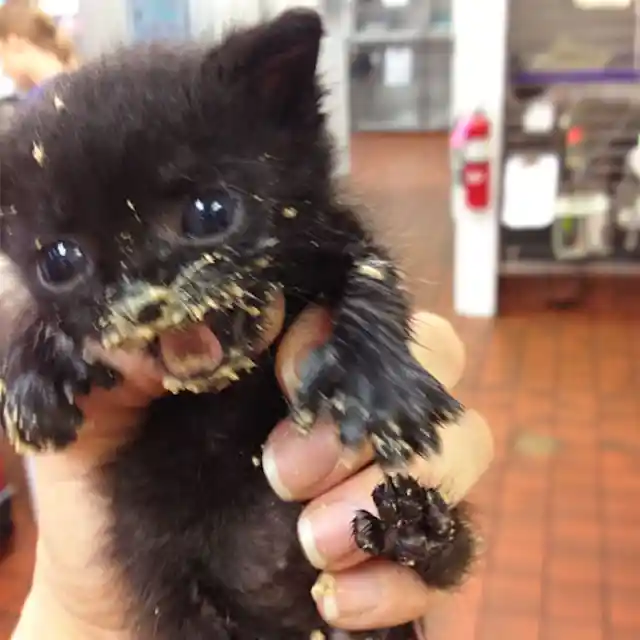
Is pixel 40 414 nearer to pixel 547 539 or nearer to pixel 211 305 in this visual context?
pixel 211 305

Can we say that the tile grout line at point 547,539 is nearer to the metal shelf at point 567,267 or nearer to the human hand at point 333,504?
the metal shelf at point 567,267

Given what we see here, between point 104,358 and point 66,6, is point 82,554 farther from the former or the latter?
point 66,6

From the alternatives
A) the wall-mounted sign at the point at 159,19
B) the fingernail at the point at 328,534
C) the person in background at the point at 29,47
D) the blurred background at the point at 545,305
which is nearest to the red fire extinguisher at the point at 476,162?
the blurred background at the point at 545,305

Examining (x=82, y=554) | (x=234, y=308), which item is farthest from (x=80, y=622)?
(x=234, y=308)

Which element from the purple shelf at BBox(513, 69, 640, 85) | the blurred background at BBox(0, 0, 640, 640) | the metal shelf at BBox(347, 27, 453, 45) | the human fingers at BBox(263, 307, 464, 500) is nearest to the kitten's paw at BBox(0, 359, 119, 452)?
the human fingers at BBox(263, 307, 464, 500)

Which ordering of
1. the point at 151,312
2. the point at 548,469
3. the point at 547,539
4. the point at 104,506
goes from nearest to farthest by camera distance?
the point at 151,312, the point at 104,506, the point at 547,539, the point at 548,469

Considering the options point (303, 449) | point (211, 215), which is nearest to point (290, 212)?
point (211, 215)

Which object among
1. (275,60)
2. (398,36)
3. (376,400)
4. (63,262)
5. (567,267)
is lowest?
(567,267)

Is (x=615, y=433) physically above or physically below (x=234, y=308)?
below
